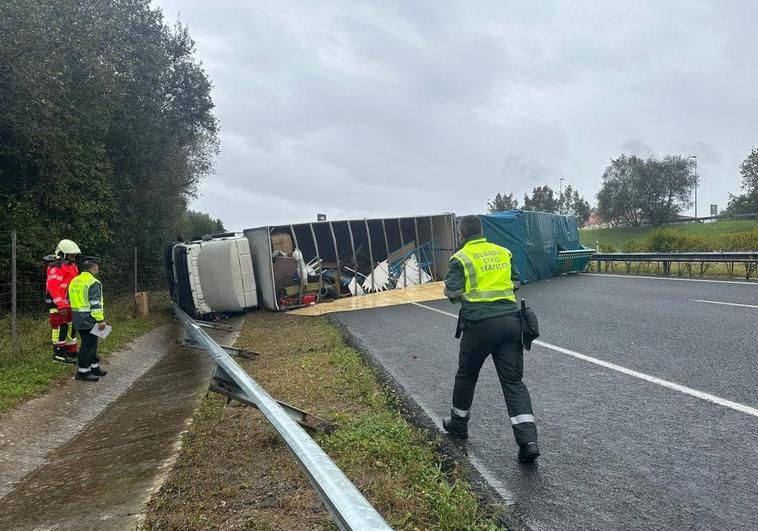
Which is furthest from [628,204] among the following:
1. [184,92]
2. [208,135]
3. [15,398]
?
[15,398]

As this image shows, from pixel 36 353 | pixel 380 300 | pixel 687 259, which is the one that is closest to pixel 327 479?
pixel 36 353

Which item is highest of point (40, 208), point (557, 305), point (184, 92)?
point (184, 92)

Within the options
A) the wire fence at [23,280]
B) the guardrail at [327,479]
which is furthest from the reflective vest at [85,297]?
the guardrail at [327,479]

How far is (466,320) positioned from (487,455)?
3.17 ft

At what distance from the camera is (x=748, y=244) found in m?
17.7

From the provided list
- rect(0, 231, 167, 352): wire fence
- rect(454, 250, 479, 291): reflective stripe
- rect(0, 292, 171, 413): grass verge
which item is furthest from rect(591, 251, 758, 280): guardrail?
rect(0, 231, 167, 352): wire fence

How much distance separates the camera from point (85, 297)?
23.8ft

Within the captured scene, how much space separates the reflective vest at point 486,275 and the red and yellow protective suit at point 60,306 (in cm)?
711

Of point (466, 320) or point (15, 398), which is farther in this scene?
point (15, 398)

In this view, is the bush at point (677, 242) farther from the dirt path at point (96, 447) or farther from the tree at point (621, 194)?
the tree at point (621, 194)

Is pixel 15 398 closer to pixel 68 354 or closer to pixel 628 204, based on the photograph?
pixel 68 354

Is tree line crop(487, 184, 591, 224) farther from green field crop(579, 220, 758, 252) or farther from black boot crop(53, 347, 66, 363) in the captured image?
black boot crop(53, 347, 66, 363)

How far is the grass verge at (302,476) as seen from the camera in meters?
2.84

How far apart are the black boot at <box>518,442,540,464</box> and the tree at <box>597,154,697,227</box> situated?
5045cm
